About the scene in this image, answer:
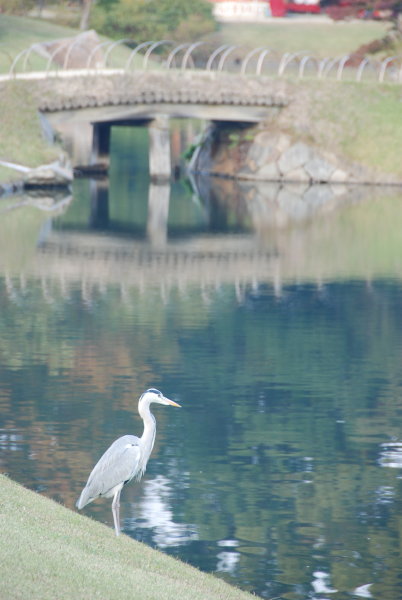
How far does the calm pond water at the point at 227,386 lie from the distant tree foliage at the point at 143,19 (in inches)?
2788

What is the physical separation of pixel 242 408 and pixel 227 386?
1.64 meters

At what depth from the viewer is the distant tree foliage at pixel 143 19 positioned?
114625 mm

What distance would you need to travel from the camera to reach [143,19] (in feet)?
380

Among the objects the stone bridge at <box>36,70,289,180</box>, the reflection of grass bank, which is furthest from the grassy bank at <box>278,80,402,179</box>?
the reflection of grass bank

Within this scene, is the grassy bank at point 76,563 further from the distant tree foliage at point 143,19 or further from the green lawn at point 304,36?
the green lawn at point 304,36

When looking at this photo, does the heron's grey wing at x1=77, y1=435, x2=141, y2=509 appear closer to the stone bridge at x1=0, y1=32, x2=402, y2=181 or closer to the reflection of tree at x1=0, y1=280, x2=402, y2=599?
the reflection of tree at x1=0, y1=280, x2=402, y2=599

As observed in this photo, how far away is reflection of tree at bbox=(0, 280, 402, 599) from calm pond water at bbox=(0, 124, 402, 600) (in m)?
0.04

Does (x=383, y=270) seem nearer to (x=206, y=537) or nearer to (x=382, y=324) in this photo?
(x=382, y=324)

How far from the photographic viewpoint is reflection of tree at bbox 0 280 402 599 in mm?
16300

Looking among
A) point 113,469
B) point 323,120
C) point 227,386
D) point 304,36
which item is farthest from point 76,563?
point 304,36

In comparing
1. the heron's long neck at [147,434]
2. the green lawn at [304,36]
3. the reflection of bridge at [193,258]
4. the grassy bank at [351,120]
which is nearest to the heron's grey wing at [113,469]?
the heron's long neck at [147,434]

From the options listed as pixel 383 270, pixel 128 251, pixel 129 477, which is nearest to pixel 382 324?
pixel 383 270

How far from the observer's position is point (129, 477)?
13984mm

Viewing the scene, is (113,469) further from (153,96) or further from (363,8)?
(363,8)
